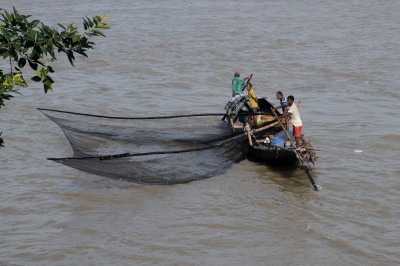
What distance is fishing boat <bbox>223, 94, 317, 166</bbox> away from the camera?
30.9 ft

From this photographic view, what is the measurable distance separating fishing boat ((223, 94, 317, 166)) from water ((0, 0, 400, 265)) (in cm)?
33

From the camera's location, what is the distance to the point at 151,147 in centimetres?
1003

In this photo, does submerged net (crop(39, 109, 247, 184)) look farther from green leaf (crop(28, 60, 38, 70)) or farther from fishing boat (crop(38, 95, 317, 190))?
green leaf (crop(28, 60, 38, 70))

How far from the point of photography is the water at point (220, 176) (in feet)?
26.0

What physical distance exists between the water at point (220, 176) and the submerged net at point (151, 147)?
416mm

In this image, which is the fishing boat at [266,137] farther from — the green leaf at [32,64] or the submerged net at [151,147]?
the green leaf at [32,64]

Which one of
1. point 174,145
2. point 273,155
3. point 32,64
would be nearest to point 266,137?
point 273,155

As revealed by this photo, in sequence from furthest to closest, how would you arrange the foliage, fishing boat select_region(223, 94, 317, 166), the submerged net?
fishing boat select_region(223, 94, 317, 166) → the submerged net → the foliage

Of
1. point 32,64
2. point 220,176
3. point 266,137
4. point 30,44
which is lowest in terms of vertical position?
point 220,176

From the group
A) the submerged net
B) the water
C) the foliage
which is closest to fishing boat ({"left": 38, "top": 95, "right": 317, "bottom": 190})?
the submerged net

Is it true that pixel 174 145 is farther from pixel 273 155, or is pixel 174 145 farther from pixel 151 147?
pixel 273 155

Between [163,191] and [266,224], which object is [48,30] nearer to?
[266,224]

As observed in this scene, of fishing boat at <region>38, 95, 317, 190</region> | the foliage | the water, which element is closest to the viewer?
the foliage

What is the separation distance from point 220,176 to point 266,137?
997 mm
